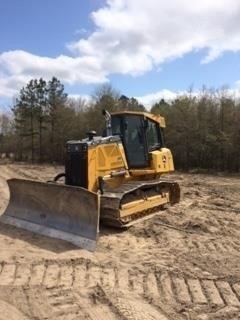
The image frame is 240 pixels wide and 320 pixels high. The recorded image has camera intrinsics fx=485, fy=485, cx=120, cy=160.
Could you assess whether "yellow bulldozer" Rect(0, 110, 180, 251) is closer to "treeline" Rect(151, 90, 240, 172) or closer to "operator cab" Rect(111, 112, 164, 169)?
"operator cab" Rect(111, 112, 164, 169)

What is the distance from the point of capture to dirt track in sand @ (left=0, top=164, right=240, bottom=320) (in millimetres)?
5457

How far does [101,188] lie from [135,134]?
1.79m

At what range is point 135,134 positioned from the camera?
1084 cm

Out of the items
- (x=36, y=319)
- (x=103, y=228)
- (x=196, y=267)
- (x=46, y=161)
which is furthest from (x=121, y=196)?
(x=46, y=161)

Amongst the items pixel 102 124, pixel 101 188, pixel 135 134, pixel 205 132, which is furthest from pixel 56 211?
pixel 102 124

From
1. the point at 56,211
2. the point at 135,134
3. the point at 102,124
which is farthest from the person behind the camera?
the point at 102,124

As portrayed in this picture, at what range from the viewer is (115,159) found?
10.1 meters

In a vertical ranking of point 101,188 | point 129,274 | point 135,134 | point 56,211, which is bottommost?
point 129,274

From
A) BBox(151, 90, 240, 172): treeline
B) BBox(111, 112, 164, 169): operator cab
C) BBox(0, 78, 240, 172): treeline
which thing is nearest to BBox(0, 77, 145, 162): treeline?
BBox(0, 78, 240, 172): treeline

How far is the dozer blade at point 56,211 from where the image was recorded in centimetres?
834

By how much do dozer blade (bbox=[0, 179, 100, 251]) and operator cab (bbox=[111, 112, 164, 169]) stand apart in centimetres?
211

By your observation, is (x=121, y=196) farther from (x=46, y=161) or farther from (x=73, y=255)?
(x=46, y=161)

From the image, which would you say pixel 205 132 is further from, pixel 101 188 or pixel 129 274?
pixel 129 274

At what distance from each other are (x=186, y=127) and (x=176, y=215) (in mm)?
18991
